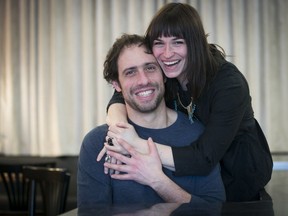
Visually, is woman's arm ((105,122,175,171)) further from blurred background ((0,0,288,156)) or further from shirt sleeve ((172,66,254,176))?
blurred background ((0,0,288,156))

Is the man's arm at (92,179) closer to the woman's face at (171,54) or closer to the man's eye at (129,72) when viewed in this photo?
the man's eye at (129,72)

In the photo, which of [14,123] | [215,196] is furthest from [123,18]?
[215,196]

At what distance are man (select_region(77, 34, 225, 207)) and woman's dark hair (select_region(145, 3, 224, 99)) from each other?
4.8 inches

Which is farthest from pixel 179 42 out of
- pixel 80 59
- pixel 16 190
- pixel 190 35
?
pixel 80 59

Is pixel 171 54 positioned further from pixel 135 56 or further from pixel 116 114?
pixel 116 114

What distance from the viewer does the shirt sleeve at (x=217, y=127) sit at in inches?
57.6

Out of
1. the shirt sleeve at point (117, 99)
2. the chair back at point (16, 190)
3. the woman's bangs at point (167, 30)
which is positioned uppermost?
the woman's bangs at point (167, 30)

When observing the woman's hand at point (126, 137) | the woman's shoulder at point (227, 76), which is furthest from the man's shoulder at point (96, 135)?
the woman's shoulder at point (227, 76)

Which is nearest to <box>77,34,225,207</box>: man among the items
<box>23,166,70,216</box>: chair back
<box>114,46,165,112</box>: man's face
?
<box>114,46,165,112</box>: man's face

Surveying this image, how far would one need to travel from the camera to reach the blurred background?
12.0 feet

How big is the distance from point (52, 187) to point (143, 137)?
77 cm

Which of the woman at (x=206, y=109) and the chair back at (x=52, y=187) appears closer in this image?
the woman at (x=206, y=109)

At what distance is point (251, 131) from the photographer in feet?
5.45

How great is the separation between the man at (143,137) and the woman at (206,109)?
46mm
